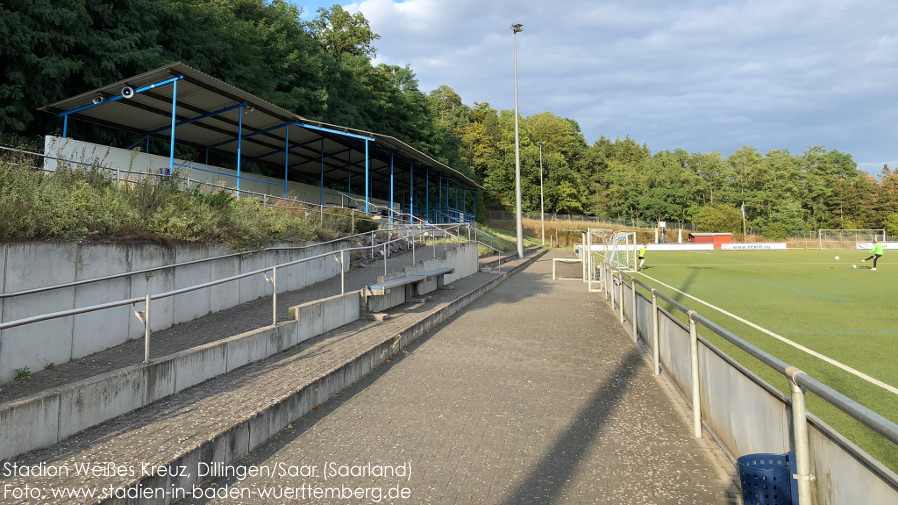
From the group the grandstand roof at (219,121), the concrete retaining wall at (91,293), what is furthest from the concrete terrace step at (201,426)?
the grandstand roof at (219,121)

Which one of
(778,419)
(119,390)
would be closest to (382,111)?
(119,390)

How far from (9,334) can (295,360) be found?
9.97 feet

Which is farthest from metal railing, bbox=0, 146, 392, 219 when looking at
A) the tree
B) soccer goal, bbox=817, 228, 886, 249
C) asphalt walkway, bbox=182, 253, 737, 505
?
soccer goal, bbox=817, 228, 886, 249

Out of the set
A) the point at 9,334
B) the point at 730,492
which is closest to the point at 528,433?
the point at 730,492

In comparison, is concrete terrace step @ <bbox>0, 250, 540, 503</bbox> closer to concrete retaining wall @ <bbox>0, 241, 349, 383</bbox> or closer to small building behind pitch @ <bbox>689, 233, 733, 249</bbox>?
concrete retaining wall @ <bbox>0, 241, 349, 383</bbox>

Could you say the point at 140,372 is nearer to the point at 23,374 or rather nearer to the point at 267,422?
the point at 267,422

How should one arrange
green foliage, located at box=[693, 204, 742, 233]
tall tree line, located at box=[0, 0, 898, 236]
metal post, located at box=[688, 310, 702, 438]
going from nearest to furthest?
metal post, located at box=[688, 310, 702, 438] → tall tree line, located at box=[0, 0, 898, 236] → green foliage, located at box=[693, 204, 742, 233]

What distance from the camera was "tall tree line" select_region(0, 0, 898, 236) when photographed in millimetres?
17625

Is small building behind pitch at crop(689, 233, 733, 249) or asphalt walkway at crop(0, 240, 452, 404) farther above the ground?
small building behind pitch at crop(689, 233, 733, 249)

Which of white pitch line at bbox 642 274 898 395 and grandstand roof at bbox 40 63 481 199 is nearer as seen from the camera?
white pitch line at bbox 642 274 898 395

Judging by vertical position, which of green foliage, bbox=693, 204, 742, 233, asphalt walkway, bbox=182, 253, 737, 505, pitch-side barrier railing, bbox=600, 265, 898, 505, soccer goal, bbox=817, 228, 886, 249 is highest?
green foliage, bbox=693, 204, 742, 233

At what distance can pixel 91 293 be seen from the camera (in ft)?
21.4

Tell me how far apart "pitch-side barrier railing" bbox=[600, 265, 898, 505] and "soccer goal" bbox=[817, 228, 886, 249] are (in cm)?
7791

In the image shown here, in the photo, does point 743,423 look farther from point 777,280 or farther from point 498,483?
point 777,280
